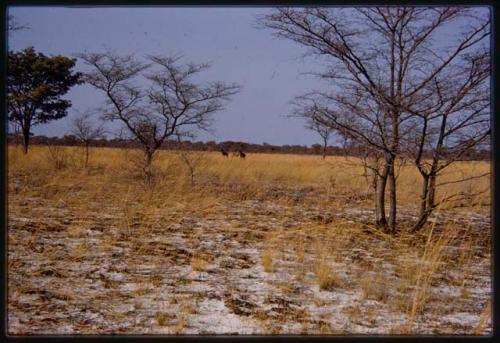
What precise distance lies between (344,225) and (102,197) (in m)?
4.53

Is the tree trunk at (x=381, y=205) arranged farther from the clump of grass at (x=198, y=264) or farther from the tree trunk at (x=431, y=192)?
the clump of grass at (x=198, y=264)

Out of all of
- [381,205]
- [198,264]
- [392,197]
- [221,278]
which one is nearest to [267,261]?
[221,278]

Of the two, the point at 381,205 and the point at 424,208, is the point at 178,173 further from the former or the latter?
the point at 424,208

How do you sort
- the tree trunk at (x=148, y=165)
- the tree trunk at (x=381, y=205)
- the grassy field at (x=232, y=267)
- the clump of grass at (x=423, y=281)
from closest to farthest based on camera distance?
the grassy field at (x=232, y=267)
the clump of grass at (x=423, y=281)
the tree trunk at (x=381, y=205)
the tree trunk at (x=148, y=165)

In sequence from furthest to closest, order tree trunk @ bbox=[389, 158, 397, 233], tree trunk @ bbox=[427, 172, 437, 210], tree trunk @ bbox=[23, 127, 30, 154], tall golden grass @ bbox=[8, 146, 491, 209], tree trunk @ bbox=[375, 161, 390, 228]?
tree trunk @ bbox=[23, 127, 30, 154]
tall golden grass @ bbox=[8, 146, 491, 209]
tree trunk @ bbox=[375, 161, 390, 228]
tree trunk @ bbox=[389, 158, 397, 233]
tree trunk @ bbox=[427, 172, 437, 210]

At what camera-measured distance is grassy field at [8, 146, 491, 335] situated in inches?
132

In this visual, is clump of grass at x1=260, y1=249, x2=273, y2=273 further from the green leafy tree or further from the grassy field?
the green leafy tree

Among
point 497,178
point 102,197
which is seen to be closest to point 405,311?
point 497,178

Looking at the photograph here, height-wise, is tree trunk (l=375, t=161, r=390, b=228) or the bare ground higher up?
tree trunk (l=375, t=161, r=390, b=228)

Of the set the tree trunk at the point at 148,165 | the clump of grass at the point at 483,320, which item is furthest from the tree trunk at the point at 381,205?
the tree trunk at the point at 148,165

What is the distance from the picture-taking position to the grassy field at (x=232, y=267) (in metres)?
3.34

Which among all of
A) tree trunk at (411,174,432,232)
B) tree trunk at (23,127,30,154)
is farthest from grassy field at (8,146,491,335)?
tree trunk at (23,127,30,154)

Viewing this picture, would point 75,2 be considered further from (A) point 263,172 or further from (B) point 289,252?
(A) point 263,172

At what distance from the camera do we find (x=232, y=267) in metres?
4.54
